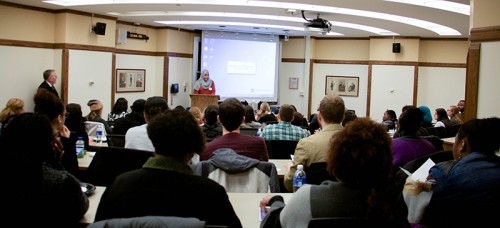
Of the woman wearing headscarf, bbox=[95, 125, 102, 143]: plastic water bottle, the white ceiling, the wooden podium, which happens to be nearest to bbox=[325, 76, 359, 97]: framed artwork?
the white ceiling

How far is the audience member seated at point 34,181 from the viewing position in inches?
96.1

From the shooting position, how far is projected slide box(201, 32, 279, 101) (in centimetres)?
1405

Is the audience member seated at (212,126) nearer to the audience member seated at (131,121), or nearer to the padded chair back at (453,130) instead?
the audience member seated at (131,121)

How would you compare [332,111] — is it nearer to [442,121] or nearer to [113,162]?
[113,162]

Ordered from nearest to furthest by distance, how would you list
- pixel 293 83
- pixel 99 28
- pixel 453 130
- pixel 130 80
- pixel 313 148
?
pixel 313 148
pixel 453 130
pixel 99 28
pixel 130 80
pixel 293 83

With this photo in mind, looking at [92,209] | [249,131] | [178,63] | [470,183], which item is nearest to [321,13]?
[249,131]

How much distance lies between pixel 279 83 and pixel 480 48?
10041 mm

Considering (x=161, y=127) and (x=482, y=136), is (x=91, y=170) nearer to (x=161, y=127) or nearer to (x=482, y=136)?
(x=161, y=127)

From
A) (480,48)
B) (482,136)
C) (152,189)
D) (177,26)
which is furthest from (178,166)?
(177,26)

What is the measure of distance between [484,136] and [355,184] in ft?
3.82

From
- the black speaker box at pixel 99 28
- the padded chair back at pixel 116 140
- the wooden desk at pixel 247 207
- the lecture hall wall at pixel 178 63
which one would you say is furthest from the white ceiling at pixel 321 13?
the wooden desk at pixel 247 207

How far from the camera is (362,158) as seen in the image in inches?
84.4

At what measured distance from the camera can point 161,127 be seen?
240cm

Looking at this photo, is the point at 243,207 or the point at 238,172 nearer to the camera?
the point at 243,207
